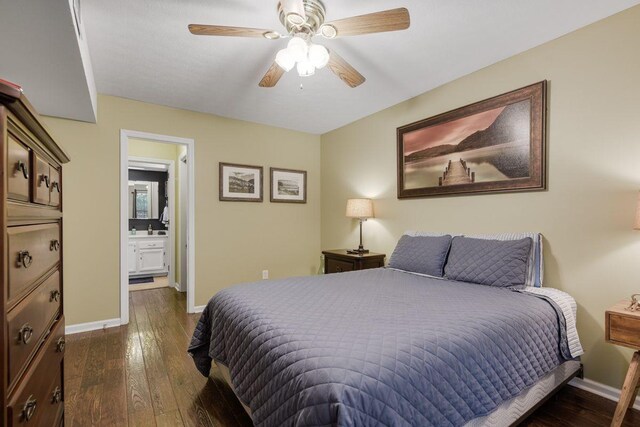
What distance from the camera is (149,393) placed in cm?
203

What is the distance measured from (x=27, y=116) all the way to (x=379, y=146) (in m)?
3.32

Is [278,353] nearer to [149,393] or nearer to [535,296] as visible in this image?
[149,393]

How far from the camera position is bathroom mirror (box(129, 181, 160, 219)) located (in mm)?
6199

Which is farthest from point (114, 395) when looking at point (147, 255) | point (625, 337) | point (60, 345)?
point (147, 255)

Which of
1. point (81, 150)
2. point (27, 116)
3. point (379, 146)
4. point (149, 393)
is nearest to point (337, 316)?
point (27, 116)

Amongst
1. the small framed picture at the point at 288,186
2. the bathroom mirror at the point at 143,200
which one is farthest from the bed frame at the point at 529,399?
the bathroom mirror at the point at 143,200

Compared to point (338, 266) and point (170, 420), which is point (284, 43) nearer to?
point (338, 266)

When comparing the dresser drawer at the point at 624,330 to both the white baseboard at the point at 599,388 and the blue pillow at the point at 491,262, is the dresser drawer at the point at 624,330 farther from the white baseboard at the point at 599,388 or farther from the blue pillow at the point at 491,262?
the white baseboard at the point at 599,388

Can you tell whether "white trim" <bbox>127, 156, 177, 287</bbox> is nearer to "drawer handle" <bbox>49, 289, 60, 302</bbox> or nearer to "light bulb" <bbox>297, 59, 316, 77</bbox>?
"light bulb" <bbox>297, 59, 316, 77</bbox>

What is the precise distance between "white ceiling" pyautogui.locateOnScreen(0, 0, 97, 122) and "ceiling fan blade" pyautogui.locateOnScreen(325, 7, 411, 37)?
1360 millimetres

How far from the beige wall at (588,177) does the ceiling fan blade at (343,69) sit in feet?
3.94

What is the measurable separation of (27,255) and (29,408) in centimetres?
43

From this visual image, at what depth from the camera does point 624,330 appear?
159 centimetres

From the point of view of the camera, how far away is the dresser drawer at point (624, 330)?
1551 millimetres
